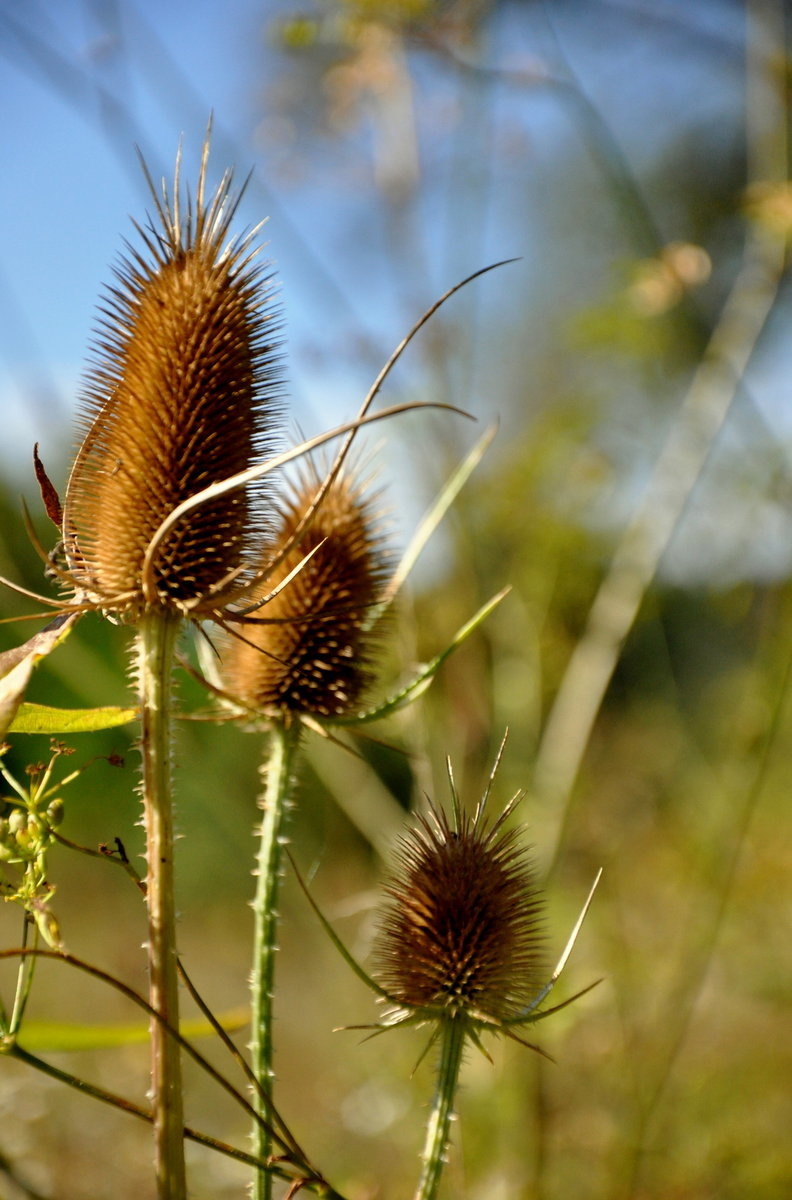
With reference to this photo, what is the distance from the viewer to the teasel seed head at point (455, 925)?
70 centimetres

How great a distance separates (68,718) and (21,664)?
117 mm

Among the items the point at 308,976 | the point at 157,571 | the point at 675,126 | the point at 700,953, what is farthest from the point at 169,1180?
the point at 675,126

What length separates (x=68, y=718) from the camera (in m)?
0.72

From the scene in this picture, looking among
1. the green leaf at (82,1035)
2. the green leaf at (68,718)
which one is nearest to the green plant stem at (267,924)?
the green leaf at (82,1035)

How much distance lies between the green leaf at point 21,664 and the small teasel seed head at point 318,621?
21 centimetres

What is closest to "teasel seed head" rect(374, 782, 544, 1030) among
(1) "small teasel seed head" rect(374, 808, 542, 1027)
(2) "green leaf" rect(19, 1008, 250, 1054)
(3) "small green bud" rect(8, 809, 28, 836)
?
(1) "small teasel seed head" rect(374, 808, 542, 1027)

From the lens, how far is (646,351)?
246 centimetres

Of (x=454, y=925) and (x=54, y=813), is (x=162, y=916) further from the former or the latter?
(x=454, y=925)

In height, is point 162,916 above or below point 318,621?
below

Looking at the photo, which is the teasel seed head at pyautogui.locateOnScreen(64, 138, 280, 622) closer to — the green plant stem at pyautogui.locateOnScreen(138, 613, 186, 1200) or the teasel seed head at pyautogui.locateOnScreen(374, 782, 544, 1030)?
the green plant stem at pyautogui.locateOnScreen(138, 613, 186, 1200)

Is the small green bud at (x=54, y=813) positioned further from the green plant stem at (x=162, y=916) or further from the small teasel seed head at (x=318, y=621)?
the small teasel seed head at (x=318, y=621)

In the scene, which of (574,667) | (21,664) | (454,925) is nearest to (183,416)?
(21,664)

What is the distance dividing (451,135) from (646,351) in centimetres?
71

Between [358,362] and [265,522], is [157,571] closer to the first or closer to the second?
[265,522]
